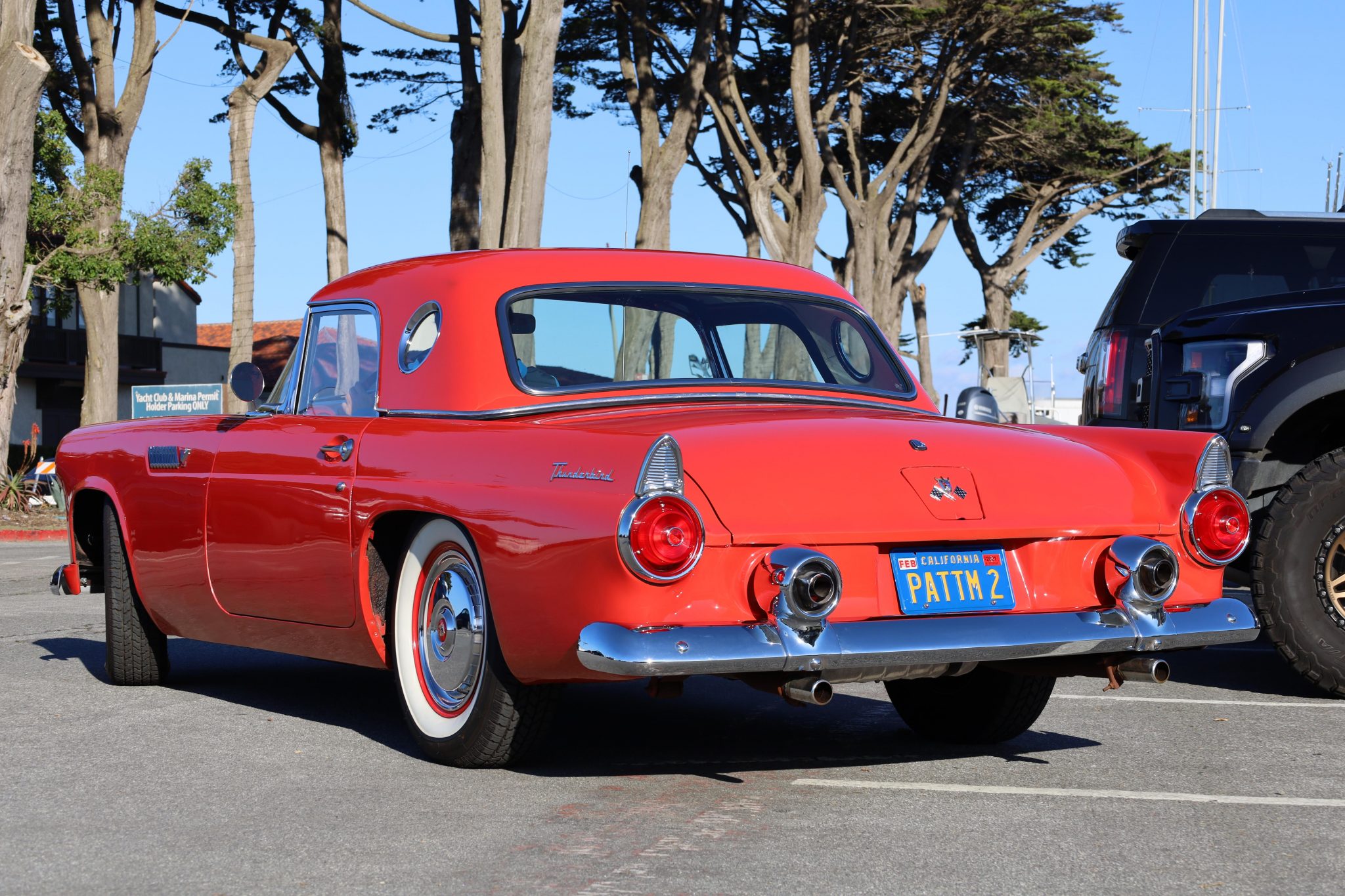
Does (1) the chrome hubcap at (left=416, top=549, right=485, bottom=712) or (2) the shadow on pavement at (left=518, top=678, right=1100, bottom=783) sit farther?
(2) the shadow on pavement at (left=518, top=678, right=1100, bottom=783)

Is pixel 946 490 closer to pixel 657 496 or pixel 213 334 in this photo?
pixel 657 496

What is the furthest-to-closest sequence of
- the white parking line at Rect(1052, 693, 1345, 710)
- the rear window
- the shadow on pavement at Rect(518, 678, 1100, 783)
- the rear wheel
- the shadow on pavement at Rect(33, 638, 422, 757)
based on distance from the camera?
the rear window, the white parking line at Rect(1052, 693, 1345, 710), the shadow on pavement at Rect(33, 638, 422, 757), the shadow on pavement at Rect(518, 678, 1100, 783), the rear wheel

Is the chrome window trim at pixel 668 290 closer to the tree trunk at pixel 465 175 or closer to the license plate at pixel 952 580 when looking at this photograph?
the license plate at pixel 952 580

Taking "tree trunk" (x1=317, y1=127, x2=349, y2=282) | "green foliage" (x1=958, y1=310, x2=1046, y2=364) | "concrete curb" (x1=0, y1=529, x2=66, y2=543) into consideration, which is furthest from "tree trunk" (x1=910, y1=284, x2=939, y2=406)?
"concrete curb" (x1=0, y1=529, x2=66, y2=543)

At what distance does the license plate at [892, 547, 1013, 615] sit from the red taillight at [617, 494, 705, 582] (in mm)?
627

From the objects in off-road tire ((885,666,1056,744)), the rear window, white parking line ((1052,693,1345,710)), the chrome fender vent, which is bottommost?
white parking line ((1052,693,1345,710))

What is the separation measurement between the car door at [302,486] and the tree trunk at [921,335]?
4410 centimetres

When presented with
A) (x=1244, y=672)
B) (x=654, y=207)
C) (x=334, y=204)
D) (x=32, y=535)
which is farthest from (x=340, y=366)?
(x=334, y=204)

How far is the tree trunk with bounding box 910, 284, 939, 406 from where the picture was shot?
1981 inches

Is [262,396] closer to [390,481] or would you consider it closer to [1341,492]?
[390,481]

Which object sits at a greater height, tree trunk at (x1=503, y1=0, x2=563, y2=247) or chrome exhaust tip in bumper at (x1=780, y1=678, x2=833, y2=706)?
tree trunk at (x1=503, y1=0, x2=563, y2=247)

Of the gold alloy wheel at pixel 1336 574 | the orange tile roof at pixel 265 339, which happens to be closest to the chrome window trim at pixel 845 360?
the gold alloy wheel at pixel 1336 574

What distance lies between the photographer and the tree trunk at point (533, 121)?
61.7 feet

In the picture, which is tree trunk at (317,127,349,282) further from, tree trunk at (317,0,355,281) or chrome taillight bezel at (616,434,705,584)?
chrome taillight bezel at (616,434,705,584)
